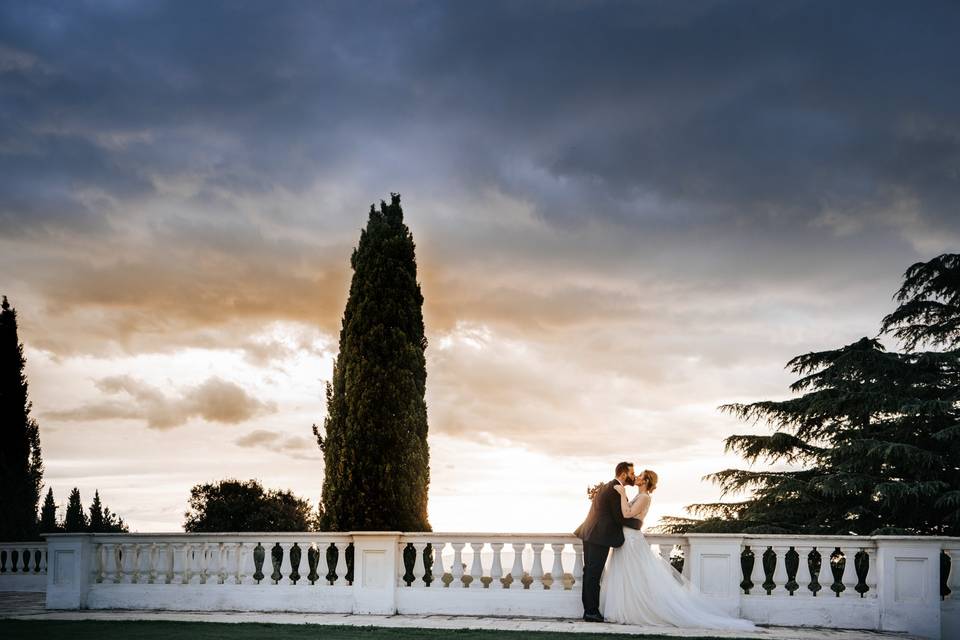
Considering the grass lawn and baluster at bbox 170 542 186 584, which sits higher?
baluster at bbox 170 542 186 584

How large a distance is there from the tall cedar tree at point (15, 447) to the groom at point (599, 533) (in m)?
20.1

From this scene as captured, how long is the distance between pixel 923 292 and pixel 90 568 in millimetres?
18856

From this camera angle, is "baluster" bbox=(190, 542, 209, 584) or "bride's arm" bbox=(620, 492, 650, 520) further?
"baluster" bbox=(190, 542, 209, 584)

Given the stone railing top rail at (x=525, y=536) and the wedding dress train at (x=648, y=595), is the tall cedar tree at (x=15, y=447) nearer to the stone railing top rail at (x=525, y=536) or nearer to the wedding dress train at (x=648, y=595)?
the stone railing top rail at (x=525, y=536)

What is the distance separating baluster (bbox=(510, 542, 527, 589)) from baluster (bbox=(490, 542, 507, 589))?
15 centimetres

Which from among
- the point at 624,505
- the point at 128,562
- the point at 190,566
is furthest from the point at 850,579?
the point at 128,562

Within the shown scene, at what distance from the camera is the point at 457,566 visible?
41.6 feet

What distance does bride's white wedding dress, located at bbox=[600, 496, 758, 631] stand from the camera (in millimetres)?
11445

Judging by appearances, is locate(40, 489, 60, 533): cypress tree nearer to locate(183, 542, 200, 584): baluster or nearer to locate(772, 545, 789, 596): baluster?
locate(183, 542, 200, 584): baluster

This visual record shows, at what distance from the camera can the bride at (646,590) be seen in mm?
11461

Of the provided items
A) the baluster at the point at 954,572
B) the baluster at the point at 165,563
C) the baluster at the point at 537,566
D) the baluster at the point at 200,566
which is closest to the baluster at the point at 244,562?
the baluster at the point at 200,566

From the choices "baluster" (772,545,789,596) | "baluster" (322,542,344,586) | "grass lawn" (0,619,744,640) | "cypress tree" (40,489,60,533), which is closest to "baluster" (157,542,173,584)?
"grass lawn" (0,619,744,640)

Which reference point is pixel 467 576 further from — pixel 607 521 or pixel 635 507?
pixel 635 507

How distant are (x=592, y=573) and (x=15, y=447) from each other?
21.9 meters
